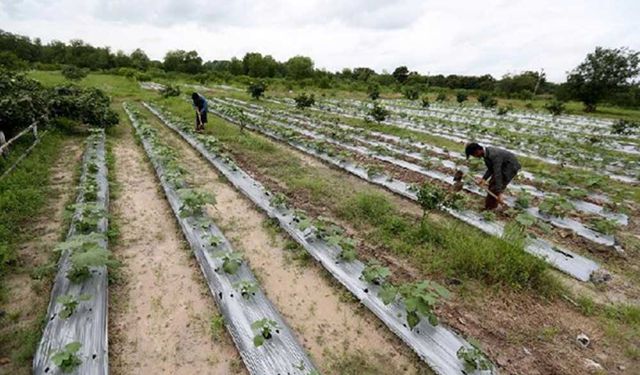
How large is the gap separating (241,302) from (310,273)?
96 cm

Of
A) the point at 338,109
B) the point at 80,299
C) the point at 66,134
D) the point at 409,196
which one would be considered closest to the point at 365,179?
the point at 409,196

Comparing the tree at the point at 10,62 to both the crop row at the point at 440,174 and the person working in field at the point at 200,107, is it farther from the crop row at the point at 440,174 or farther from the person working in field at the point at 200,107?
the crop row at the point at 440,174

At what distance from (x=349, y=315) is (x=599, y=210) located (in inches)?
200

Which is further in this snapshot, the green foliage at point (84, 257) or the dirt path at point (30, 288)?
the green foliage at point (84, 257)

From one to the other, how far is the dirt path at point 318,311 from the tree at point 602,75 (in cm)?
2841

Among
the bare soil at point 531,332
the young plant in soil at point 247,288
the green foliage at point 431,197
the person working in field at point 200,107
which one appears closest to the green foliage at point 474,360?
the bare soil at point 531,332

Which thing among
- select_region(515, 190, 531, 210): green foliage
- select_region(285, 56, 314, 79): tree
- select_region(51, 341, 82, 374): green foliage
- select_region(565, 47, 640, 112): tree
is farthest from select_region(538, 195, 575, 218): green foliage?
select_region(285, 56, 314, 79): tree

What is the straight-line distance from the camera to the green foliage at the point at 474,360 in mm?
2510

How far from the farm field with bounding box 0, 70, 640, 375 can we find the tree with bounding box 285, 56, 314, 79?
4210 cm

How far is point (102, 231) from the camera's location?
14.3 ft

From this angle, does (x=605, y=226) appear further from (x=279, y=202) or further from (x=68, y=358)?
(x=68, y=358)

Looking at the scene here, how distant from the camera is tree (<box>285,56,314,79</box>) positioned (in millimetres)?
46906

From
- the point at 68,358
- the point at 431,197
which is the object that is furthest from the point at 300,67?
the point at 68,358

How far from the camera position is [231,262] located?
11.7 ft
